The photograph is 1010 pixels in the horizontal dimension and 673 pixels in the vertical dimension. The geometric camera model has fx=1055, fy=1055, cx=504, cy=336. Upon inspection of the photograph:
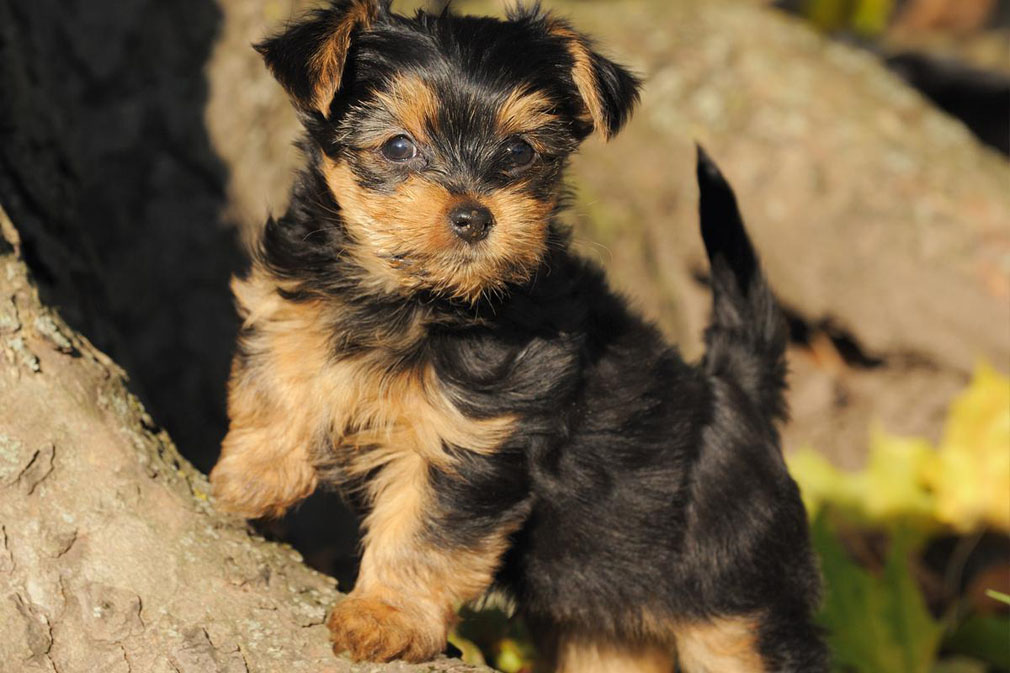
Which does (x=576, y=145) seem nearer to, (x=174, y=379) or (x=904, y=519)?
(x=174, y=379)

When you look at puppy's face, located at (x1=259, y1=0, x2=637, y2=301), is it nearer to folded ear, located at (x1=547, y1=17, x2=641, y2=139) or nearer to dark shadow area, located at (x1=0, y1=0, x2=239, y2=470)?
folded ear, located at (x1=547, y1=17, x2=641, y2=139)

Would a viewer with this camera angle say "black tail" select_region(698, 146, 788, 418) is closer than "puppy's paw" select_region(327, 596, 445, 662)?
No

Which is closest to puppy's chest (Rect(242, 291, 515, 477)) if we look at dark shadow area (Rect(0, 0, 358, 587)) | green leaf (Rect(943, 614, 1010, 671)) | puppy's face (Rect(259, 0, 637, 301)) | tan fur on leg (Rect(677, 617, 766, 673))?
puppy's face (Rect(259, 0, 637, 301))

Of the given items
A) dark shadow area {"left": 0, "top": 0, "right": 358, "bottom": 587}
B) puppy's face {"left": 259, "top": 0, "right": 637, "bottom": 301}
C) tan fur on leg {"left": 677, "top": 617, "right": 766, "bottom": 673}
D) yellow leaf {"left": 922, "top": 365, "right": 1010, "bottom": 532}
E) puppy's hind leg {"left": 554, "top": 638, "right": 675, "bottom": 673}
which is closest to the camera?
puppy's face {"left": 259, "top": 0, "right": 637, "bottom": 301}

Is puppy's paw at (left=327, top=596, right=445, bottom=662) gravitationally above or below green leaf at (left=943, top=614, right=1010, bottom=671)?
above

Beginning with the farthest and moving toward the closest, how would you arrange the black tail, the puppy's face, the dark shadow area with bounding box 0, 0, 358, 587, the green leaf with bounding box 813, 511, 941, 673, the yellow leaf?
1. the yellow leaf
2. the dark shadow area with bounding box 0, 0, 358, 587
3. the green leaf with bounding box 813, 511, 941, 673
4. the black tail
5. the puppy's face

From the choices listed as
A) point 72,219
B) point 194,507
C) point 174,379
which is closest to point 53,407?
point 194,507

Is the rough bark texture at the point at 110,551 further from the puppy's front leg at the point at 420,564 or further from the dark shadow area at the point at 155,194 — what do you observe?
the dark shadow area at the point at 155,194

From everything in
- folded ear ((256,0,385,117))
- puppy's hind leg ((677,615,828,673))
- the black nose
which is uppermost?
folded ear ((256,0,385,117))
